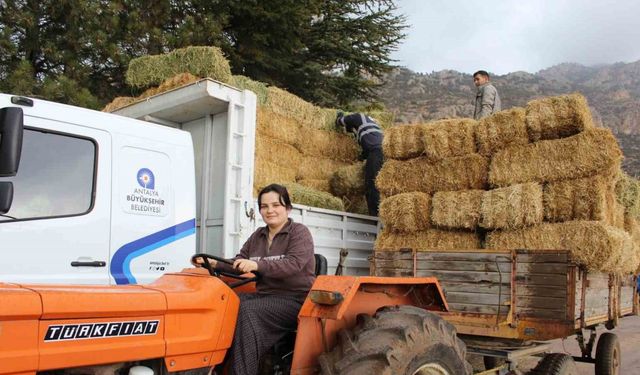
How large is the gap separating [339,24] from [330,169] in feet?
36.2

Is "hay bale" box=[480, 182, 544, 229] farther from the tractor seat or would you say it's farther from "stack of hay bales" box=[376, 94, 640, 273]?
the tractor seat

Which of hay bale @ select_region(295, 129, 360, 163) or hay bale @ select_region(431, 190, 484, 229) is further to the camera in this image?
hay bale @ select_region(295, 129, 360, 163)

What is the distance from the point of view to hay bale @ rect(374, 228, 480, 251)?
6500 millimetres

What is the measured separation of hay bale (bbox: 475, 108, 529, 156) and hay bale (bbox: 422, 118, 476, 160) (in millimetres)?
105

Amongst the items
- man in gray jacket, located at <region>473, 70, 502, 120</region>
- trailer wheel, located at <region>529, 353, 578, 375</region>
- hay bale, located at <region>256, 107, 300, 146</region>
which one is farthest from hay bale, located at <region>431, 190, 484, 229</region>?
hay bale, located at <region>256, 107, 300, 146</region>

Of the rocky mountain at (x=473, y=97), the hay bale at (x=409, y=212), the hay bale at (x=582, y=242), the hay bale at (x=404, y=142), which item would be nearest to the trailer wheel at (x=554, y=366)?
the hay bale at (x=582, y=242)

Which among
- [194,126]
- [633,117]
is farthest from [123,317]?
[633,117]

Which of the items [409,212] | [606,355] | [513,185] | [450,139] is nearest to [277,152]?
[409,212]

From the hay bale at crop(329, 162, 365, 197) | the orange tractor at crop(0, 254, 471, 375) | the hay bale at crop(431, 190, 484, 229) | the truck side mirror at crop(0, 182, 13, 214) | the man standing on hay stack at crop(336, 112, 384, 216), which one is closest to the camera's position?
the orange tractor at crop(0, 254, 471, 375)

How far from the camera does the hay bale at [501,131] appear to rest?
6477 millimetres

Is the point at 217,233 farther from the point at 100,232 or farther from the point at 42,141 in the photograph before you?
the point at 42,141

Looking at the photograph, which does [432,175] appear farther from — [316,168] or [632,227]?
[632,227]

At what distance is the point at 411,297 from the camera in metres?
4.22

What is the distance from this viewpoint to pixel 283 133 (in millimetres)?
8188
